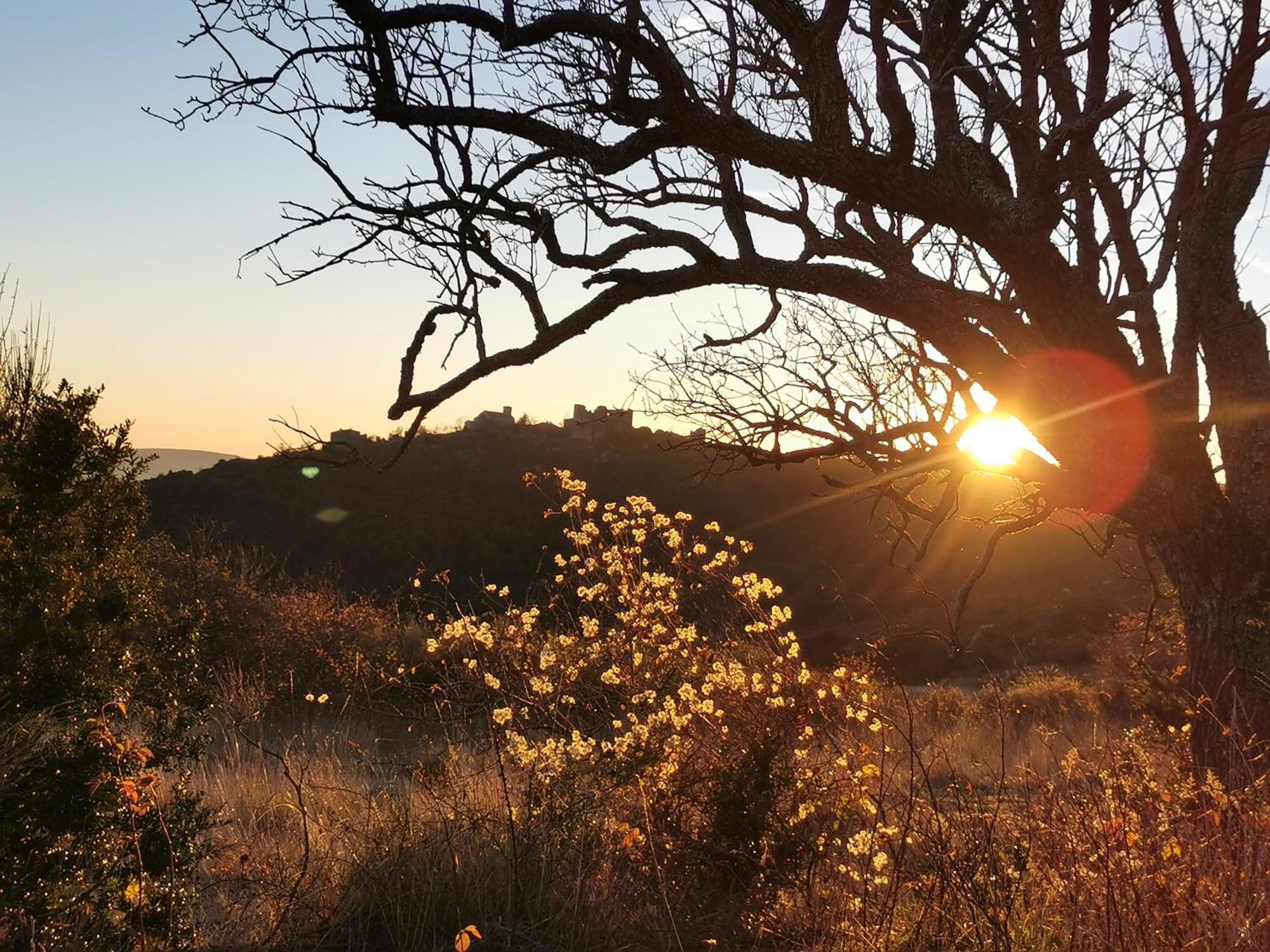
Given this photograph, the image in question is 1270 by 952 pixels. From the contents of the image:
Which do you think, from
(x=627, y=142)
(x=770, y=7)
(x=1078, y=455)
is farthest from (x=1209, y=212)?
(x=627, y=142)

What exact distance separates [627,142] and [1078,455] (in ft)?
9.31

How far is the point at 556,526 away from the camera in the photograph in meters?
30.0

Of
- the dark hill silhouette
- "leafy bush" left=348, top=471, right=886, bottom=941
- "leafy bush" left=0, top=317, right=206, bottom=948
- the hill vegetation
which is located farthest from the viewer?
the dark hill silhouette

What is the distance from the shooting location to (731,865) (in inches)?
161

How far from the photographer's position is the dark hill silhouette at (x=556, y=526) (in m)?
24.9

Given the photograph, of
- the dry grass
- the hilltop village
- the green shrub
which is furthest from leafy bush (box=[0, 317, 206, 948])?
the hilltop village

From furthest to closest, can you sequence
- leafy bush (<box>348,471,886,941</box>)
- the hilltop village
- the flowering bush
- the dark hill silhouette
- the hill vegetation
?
the hilltop village, the dark hill silhouette, the hill vegetation, the flowering bush, leafy bush (<box>348,471,886,941</box>)

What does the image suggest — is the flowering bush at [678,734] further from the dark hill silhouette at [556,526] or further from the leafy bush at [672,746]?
the dark hill silhouette at [556,526]

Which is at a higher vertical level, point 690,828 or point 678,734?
point 678,734

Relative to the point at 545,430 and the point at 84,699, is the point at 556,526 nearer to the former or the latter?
the point at 545,430

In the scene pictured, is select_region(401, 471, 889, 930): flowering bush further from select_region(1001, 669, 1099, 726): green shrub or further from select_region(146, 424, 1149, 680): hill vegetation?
select_region(146, 424, 1149, 680): hill vegetation

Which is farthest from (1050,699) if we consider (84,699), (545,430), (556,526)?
(545,430)

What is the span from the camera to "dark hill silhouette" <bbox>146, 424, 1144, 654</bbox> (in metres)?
24.9

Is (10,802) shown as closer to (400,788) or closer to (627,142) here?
(400,788)
